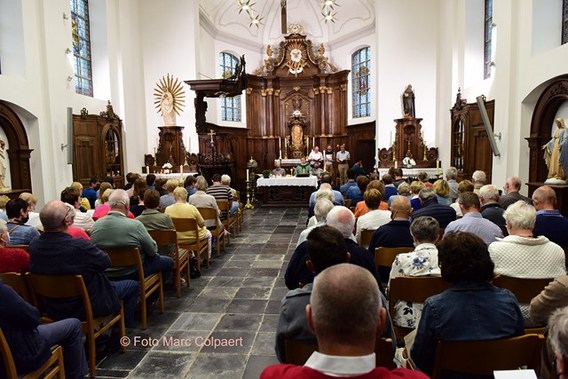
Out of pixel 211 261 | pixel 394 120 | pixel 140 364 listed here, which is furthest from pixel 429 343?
pixel 394 120

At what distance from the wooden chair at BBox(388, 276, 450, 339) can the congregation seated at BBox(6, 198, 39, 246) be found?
3.09 metres

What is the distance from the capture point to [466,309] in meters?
1.87

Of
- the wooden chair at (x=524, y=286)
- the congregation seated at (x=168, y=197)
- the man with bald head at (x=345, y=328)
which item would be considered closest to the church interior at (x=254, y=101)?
the congregation seated at (x=168, y=197)

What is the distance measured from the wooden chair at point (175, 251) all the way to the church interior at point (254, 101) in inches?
8.7

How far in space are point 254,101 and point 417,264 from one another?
15190mm

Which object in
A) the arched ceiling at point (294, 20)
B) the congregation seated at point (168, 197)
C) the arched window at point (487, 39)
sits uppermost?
the arched ceiling at point (294, 20)

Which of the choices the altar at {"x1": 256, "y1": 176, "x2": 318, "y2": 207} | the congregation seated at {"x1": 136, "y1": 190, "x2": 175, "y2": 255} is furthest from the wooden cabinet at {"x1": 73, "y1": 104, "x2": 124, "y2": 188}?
the congregation seated at {"x1": 136, "y1": 190, "x2": 175, "y2": 255}

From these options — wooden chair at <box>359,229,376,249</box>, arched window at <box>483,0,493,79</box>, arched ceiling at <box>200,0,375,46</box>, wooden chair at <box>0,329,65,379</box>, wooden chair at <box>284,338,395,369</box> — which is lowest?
wooden chair at <box>0,329,65,379</box>

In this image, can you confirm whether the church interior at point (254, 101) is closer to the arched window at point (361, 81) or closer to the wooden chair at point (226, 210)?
the arched window at point (361, 81)

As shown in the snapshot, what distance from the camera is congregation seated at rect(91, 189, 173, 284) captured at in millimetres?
3629

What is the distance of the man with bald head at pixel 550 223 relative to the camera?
3605 millimetres

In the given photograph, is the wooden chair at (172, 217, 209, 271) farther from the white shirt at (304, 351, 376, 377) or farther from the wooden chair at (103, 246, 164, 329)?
the white shirt at (304, 351, 376, 377)

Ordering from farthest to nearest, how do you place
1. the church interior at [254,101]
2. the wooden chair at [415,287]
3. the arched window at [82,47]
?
the arched window at [82,47] < the church interior at [254,101] < the wooden chair at [415,287]

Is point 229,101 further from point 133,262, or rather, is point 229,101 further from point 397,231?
point 397,231
